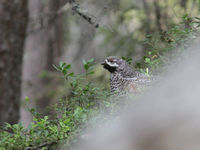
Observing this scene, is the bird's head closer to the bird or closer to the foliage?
the bird

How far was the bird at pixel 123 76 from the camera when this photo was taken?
11.4ft

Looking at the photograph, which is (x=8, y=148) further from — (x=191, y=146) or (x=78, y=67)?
(x=78, y=67)

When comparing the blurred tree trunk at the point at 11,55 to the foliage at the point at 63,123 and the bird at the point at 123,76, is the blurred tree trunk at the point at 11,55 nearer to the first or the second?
the bird at the point at 123,76

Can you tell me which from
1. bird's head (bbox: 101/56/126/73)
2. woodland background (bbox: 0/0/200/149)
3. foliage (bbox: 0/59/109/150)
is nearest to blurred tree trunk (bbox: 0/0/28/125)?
woodland background (bbox: 0/0/200/149)

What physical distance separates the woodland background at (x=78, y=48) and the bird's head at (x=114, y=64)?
18 centimetres

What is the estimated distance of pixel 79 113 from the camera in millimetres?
2604

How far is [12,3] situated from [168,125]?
678 cm

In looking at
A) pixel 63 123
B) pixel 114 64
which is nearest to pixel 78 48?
pixel 114 64

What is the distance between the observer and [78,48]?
9.93 metres

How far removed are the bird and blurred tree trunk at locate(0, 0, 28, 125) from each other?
3.71 metres

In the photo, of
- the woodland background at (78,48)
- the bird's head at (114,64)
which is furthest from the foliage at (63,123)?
the bird's head at (114,64)

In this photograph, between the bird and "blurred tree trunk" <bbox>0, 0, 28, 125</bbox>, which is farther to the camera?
"blurred tree trunk" <bbox>0, 0, 28, 125</bbox>

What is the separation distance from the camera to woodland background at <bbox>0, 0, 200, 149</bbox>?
2.85 meters

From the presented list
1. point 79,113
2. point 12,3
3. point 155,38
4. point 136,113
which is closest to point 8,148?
point 79,113
